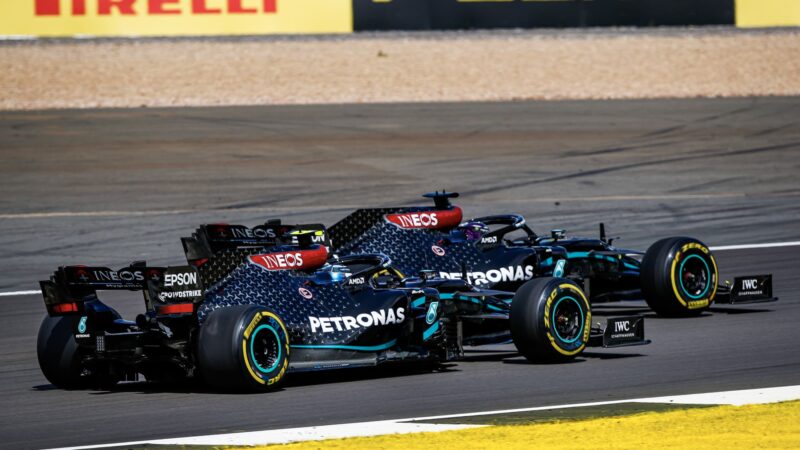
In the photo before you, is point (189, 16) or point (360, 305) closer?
point (360, 305)

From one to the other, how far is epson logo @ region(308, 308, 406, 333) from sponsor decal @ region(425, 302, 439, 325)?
0.66ft

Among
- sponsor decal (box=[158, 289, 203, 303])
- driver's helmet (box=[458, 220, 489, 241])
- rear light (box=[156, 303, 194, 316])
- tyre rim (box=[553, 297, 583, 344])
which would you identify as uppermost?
driver's helmet (box=[458, 220, 489, 241])

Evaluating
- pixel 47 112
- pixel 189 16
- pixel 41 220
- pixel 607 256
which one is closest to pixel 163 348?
pixel 607 256

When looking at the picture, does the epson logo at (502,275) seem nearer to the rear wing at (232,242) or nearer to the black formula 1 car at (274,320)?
the rear wing at (232,242)

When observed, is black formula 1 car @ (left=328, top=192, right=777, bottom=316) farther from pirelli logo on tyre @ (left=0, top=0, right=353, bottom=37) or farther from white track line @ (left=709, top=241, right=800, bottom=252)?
pirelli logo on tyre @ (left=0, top=0, right=353, bottom=37)

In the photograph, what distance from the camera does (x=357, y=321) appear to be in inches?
449

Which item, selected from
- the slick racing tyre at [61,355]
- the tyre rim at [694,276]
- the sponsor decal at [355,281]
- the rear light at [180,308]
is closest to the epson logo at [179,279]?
the rear light at [180,308]

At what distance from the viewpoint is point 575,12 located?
114 feet

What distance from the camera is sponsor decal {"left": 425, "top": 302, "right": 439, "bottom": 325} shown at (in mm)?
11750

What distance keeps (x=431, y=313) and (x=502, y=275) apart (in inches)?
101

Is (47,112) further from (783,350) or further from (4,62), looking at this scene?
(783,350)

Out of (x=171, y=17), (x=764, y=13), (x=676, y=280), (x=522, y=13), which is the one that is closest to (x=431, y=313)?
(x=676, y=280)

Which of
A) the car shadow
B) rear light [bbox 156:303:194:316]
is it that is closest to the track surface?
the car shadow

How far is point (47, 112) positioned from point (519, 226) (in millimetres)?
18415
